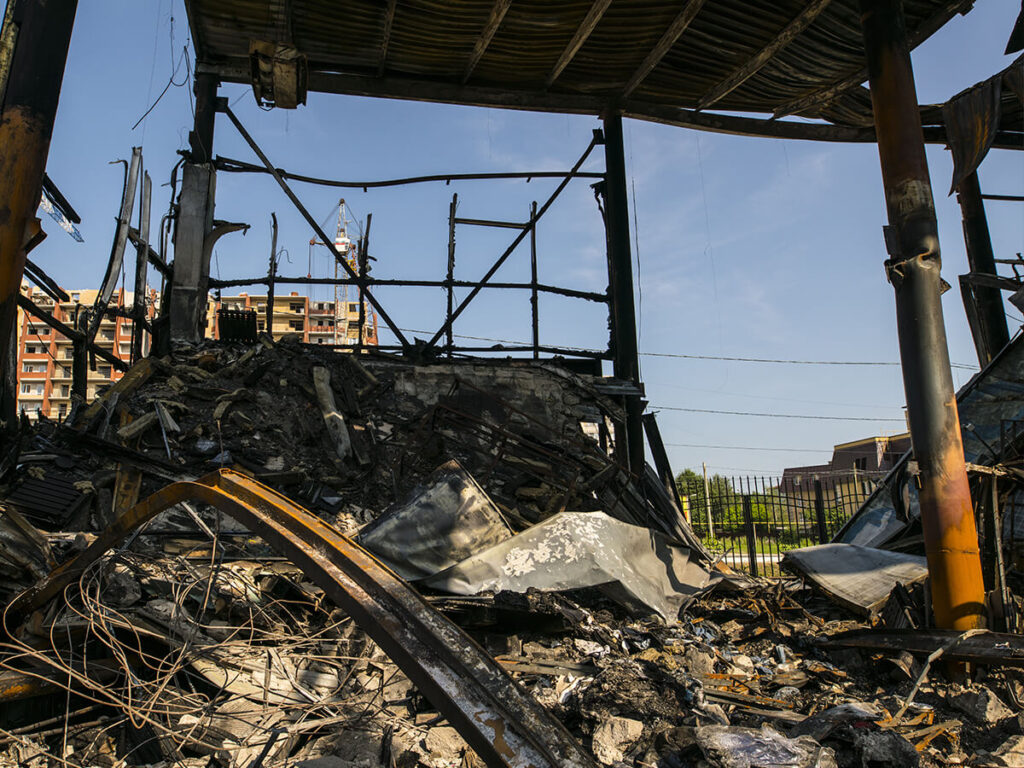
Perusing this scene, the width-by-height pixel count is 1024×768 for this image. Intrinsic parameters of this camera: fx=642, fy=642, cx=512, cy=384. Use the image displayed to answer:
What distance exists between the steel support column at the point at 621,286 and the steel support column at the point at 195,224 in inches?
229

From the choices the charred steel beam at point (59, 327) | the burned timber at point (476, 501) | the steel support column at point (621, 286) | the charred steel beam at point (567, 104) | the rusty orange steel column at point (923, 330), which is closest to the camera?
the burned timber at point (476, 501)

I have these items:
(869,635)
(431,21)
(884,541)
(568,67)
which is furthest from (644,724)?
(568,67)

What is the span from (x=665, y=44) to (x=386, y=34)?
3.71m

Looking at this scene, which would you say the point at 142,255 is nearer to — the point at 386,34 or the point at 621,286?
the point at 386,34

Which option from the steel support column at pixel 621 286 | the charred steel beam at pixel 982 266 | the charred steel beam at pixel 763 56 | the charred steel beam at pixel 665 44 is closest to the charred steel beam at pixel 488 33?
the charred steel beam at pixel 665 44

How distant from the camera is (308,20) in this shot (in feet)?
27.2

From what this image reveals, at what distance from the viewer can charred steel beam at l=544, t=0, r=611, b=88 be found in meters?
7.90

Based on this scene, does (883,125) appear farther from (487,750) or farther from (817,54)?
(487,750)

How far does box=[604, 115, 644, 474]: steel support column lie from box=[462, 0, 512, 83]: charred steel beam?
7.70 feet

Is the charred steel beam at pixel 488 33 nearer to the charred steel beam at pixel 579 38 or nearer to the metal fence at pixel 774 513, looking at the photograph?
the charred steel beam at pixel 579 38

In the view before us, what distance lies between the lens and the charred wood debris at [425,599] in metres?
3.38

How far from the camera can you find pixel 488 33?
8328 mm

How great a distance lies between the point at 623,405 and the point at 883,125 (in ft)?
16.1

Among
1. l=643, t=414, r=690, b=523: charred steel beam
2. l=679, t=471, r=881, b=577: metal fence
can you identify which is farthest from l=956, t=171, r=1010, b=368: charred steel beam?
l=643, t=414, r=690, b=523: charred steel beam
